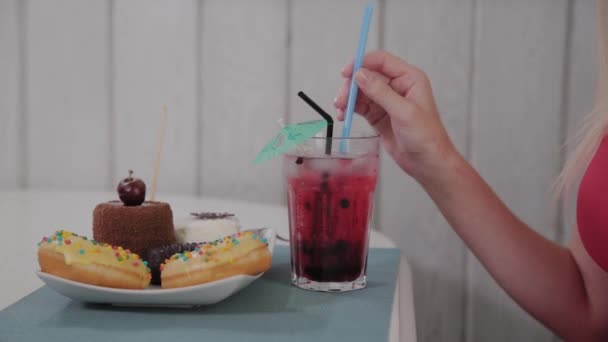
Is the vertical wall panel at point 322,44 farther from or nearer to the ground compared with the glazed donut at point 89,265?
farther from the ground

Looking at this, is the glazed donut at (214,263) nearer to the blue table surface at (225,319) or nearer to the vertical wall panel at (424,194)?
the blue table surface at (225,319)

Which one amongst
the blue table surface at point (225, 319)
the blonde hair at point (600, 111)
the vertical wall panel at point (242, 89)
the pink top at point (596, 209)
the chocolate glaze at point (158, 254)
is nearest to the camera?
the blue table surface at point (225, 319)

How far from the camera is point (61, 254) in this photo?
0.69 m

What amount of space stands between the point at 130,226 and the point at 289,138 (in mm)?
224

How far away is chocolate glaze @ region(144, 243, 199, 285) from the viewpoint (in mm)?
770

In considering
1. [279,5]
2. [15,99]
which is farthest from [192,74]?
[15,99]

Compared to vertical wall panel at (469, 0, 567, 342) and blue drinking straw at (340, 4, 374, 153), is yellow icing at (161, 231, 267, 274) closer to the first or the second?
blue drinking straw at (340, 4, 374, 153)

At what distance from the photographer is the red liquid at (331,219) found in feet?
2.72

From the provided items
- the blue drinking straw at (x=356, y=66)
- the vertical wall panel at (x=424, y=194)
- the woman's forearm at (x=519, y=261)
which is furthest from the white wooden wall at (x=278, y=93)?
the blue drinking straw at (x=356, y=66)

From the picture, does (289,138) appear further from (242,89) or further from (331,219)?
(242,89)

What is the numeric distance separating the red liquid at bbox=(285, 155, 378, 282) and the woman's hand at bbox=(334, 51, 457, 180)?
2.6 inches

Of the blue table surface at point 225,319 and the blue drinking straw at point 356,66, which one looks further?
the blue drinking straw at point 356,66

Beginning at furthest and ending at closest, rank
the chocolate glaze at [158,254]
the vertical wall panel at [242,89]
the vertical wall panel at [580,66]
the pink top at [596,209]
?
the vertical wall panel at [242,89] < the vertical wall panel at [580,66] < the pink top at [596,209] < the chocolate glaze at [158,254]

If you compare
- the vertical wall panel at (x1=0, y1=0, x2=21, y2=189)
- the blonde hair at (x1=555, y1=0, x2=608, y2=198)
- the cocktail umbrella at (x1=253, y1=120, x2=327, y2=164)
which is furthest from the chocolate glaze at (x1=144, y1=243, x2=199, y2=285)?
the vertical wall panel at (x1=0, y1=0, x2=21, y2=189)
